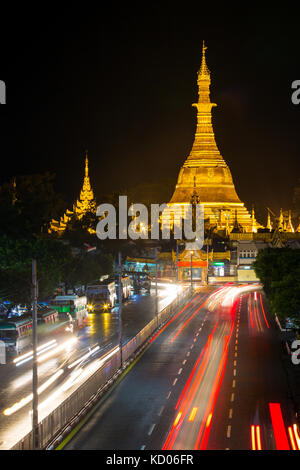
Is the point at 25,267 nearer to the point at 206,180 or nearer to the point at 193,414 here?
the point at 193,414

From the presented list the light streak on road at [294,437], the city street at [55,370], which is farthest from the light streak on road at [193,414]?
the city street at [55,370]

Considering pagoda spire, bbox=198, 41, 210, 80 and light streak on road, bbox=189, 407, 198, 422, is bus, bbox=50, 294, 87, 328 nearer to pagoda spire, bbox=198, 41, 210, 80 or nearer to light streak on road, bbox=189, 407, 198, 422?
light streak on road, bbox=189, 407, 198, 422

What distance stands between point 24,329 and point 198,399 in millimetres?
17608

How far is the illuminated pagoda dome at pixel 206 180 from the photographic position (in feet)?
511

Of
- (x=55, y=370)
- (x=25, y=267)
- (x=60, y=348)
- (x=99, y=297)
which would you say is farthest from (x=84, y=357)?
(x=99, y=297)

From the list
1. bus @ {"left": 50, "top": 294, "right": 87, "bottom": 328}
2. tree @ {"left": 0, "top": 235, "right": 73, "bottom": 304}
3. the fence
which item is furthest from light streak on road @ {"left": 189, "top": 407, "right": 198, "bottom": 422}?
bus @ {"left": 50, "top": 294, "right": 87, "bottom": 328}

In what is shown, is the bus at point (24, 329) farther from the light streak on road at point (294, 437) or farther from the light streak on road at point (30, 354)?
the light streak on road at point (294, 437)

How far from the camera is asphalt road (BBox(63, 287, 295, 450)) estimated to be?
3416 centimetres

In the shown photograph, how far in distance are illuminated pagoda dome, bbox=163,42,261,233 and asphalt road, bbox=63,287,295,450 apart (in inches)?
3544

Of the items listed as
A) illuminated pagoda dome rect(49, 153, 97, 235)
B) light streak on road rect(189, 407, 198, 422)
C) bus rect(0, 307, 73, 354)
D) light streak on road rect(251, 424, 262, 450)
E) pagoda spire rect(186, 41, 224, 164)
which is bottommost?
light streak on road rect(251, 424, 262, 450)

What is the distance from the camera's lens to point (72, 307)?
7075 centimetres
